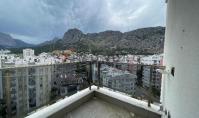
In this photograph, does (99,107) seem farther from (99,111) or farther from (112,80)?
(112,80)

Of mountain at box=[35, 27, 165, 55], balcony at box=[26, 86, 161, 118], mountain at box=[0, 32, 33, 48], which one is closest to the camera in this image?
balcony at box=[26, 86, 161, 118]

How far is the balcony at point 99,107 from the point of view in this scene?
209cm

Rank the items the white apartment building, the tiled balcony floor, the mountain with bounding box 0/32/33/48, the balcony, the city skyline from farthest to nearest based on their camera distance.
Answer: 1. the mountain with bounding box 0/32/33/48
2. the city skyline
3. the white apartment building
4. the tiled balcony floor
5. the balcony

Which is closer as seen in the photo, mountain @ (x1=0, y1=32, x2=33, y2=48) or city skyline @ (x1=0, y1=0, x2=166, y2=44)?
city skyline @ (x1=0, y1=0, x2=166, y2=44)

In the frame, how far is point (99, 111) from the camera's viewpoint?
2338mm

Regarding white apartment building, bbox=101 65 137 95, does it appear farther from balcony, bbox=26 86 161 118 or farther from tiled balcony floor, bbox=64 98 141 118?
tiled balcony floor, bbox=64 98 141 118

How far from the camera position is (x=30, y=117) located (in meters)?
1.81

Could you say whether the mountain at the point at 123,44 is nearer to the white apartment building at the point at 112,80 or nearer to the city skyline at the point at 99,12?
the city skyline at the point at 99,12

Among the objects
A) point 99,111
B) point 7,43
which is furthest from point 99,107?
point 7,43

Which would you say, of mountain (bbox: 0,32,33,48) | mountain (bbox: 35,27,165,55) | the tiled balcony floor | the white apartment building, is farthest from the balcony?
mountain (bbox: 0,32,33,48)

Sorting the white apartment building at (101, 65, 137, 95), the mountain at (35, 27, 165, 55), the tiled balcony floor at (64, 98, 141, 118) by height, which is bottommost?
the tiled balcony floor at (64, 98, 141, 118)

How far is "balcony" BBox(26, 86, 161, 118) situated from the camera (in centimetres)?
209

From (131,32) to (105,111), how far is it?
39.7 feet

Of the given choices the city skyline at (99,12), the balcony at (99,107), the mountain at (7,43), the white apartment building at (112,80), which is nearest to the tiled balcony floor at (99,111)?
the balcony at (99,107)
